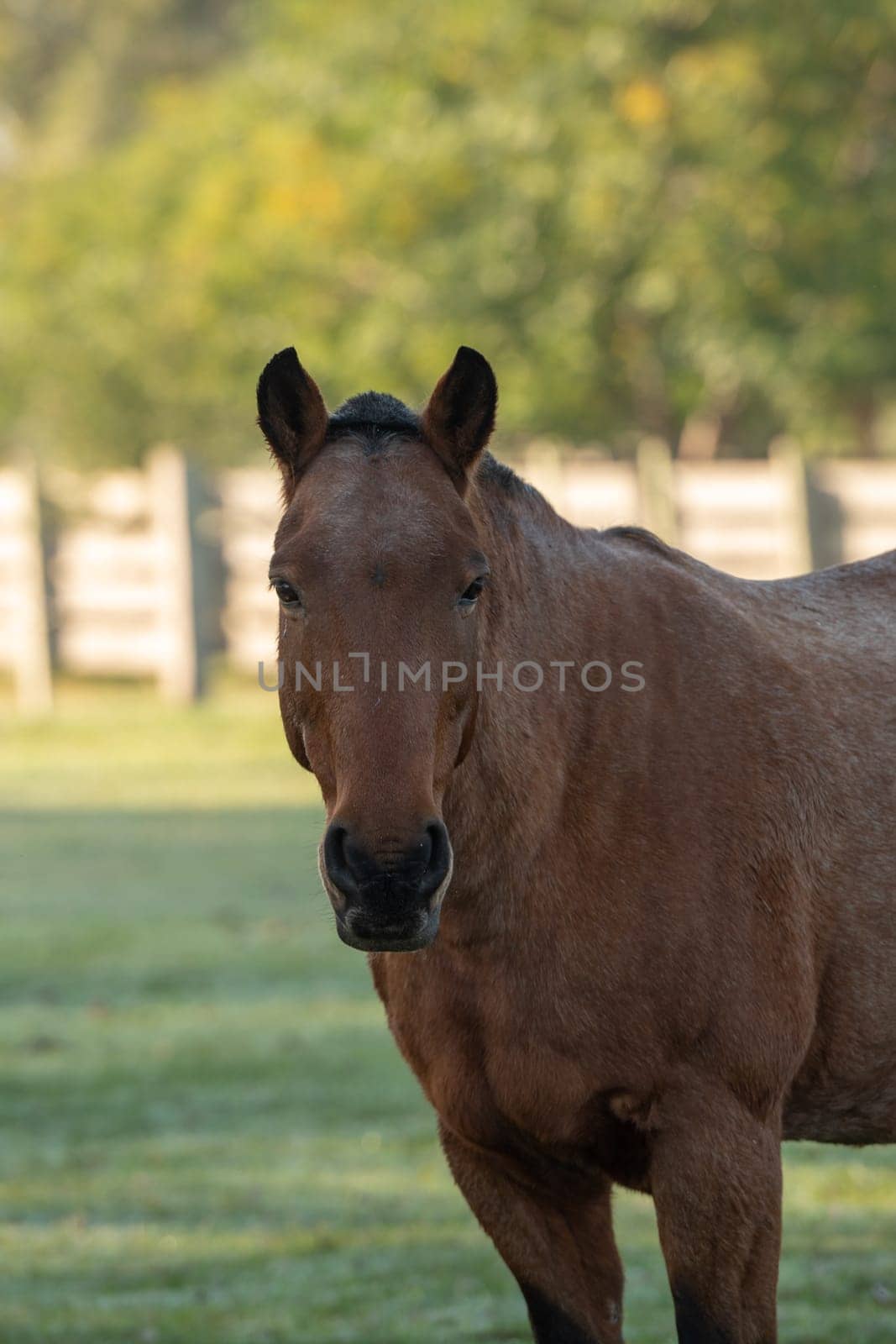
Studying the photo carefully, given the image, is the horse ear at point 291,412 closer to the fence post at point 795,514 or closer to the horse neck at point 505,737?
the horse neck at point 505,737

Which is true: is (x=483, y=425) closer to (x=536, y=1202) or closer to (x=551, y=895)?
(x=551, y=895)

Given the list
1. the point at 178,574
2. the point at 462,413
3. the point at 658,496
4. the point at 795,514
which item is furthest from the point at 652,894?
the point at 178,574

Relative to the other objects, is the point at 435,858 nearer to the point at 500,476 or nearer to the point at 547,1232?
the point at 500,476

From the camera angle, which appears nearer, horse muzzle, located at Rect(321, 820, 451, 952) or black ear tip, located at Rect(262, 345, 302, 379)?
horse muzzle, located at Rect(321, 820, 451, 952)

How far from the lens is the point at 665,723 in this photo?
12.0 ft

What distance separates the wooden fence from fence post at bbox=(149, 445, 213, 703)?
17 millimetres

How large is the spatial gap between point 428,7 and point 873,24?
502cm

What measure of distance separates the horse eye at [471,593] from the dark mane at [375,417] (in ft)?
1.13

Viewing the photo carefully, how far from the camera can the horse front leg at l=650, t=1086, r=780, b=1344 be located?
11.1 feet

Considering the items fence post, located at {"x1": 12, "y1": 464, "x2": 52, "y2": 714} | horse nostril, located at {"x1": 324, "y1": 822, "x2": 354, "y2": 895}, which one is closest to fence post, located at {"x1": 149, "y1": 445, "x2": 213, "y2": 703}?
fence post, located at {"x1": 12, "y1": 464, "x2": 52, "y2": 714}

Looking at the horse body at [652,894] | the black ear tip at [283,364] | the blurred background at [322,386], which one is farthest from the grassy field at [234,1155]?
the black ear tip at [283,364]

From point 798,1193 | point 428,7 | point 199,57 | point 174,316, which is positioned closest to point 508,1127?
point 798,1193

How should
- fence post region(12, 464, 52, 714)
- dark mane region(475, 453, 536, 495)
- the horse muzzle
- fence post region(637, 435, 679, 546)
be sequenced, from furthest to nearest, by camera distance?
fence post region(12, 464, 52, 714) → fence post region(637, 435, 679, 546) → dark mane region(475, 453, 536, 495) → the horse muzzle

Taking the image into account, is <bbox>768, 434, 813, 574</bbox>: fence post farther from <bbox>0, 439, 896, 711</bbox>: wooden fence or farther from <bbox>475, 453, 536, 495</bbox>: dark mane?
<bbox>475, 453, 536, 495</bbox>: dark mane
